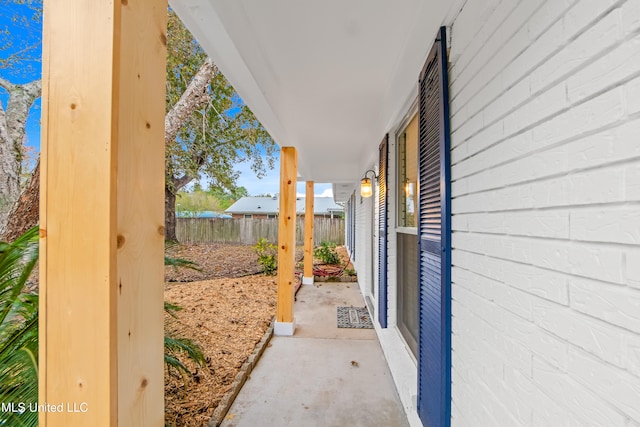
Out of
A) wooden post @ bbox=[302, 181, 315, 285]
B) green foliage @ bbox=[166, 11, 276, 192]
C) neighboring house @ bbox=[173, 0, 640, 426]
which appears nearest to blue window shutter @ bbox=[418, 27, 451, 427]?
neighboring house @ bbox=[173, 0, 640, 426]

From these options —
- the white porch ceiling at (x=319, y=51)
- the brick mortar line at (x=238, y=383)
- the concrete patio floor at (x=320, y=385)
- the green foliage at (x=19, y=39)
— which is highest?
the green foliage at (x=19, y=39)

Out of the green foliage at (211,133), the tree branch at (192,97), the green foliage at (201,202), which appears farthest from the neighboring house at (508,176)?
the green foliage at (201,202)

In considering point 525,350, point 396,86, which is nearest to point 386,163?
point 396,86

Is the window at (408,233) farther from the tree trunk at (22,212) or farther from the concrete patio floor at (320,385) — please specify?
the tree trunk at (22,212)

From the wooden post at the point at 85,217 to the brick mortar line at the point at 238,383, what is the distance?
149 cm

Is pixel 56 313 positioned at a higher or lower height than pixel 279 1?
lower

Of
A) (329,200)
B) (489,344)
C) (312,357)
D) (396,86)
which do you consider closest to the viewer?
(489,344)

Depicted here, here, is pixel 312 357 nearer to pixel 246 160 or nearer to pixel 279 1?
pixel 279 1

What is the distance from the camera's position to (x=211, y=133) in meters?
6.46

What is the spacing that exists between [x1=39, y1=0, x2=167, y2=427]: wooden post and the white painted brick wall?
1.10 metres

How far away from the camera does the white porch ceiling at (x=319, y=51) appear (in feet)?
4.77

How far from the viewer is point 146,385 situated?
0.84 meters

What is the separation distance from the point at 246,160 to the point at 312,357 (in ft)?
19.6

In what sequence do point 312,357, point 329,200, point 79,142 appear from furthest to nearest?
point 329,200 → point 312,357 → point 79,142
